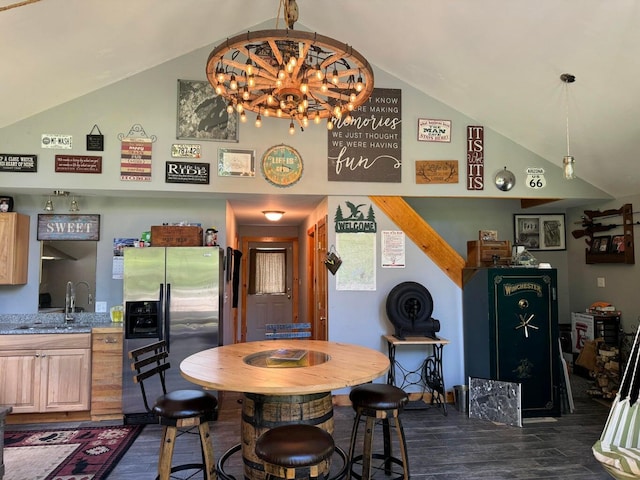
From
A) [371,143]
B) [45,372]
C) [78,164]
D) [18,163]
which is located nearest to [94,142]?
[78,164]

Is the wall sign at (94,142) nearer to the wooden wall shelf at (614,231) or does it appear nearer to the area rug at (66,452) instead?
the area rug at (66,452)

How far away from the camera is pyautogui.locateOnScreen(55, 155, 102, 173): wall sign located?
4.07 m

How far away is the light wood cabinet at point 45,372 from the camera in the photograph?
3.85 m

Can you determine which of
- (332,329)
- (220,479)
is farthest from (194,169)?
(220,479)

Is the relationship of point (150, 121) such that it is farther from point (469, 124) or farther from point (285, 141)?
point (469, 124)

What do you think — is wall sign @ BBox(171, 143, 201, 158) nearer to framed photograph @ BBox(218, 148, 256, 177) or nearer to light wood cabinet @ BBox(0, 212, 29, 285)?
framed photograph @ BBox(218, 148, 256, 177)

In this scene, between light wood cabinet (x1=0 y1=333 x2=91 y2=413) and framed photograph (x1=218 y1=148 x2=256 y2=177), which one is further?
framed photograph (x1=218 y1=148 x2=256 y2=177)

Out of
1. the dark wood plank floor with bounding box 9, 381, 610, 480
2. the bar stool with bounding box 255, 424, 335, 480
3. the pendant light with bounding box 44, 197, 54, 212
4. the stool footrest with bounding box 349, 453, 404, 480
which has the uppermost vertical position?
the pendant light with bounding box 44, 197, 54, 212

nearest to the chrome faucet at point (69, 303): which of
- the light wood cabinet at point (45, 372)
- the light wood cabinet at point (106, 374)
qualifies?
the light wood cabinet at point (45, 372)

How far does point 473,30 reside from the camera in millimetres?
3422

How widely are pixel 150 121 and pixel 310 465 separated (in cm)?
365

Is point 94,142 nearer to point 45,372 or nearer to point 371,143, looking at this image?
point 45,372

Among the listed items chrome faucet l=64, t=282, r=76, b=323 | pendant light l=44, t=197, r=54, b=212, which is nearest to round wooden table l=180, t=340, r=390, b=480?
chrome faucet l=64, t=282, r=76, b=323

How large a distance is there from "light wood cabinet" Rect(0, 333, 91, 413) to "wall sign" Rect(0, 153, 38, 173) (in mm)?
1601
